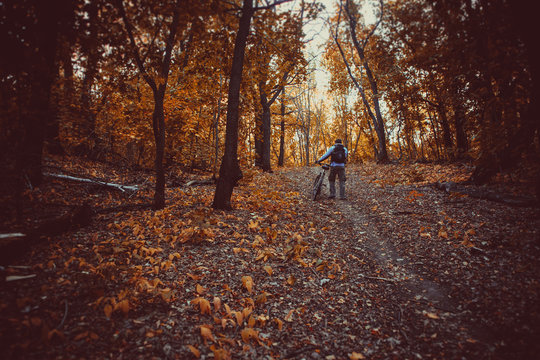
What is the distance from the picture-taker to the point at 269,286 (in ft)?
13.0

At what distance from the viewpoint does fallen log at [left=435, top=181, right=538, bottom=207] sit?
552 centimetres

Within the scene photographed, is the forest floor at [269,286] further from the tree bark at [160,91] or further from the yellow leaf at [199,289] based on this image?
the tree bark at [160,91]

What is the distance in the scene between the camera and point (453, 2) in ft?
13.1

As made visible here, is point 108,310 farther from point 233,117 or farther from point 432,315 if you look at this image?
point 233,117

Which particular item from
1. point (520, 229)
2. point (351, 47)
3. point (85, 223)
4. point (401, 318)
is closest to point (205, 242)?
point (85, 223)

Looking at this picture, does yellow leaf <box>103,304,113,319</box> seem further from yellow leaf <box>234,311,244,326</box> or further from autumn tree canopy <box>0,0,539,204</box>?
autumn tree canopy <box>0,0,539,204</box>

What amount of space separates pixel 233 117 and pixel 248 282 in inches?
181

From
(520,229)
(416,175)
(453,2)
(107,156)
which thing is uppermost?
(453,2)

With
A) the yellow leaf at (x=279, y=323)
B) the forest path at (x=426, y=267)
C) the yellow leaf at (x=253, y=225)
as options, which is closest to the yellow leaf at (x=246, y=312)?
the yellow leaf at (x=279, y=323)

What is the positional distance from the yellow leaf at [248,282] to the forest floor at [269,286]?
0.02 m

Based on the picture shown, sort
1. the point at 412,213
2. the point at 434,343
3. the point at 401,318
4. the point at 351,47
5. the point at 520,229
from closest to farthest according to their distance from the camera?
the point at 434,343 → the point at 401,318 → the point at 520,229 → the point at 412,213 → the point at 351,47

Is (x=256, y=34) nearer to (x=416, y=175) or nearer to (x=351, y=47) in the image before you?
(x=416, y=175)

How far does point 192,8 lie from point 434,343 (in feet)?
23.0

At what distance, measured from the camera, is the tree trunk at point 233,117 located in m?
6.68
